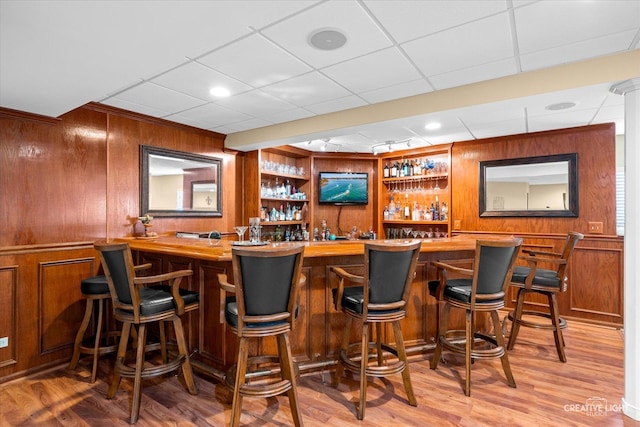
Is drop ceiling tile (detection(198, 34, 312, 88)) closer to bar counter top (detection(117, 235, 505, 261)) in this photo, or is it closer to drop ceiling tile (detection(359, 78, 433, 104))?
drop ceiling tile (detection(359, 78, 433, 104))

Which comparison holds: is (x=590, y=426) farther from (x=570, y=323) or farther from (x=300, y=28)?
(x=300, y=28)

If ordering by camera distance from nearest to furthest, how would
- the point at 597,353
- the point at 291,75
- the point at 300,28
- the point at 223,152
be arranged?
the point at 300,28 → the point at 291,75 → the point at 597,353 → the point at 223,152

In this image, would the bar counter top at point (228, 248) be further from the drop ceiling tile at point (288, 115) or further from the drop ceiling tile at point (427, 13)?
the drop ceiling tile at point (288, 115)

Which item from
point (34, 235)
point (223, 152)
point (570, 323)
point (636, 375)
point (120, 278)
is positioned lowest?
point (570, 323)

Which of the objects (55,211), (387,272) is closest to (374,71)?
(387,272)

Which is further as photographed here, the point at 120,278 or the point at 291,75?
the point at 291,75

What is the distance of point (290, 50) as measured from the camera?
244 cm

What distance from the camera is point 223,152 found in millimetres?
4945

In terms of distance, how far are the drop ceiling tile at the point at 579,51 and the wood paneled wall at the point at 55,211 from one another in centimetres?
385

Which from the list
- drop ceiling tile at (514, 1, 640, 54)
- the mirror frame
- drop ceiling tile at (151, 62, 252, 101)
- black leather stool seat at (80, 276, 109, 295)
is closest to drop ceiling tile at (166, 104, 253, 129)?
drop ceiling tile at (151, 62, 252, 101)

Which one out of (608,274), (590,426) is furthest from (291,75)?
(608,274)

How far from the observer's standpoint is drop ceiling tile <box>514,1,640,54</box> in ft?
6.38

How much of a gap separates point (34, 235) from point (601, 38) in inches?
185

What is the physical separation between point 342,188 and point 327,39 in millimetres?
4003
